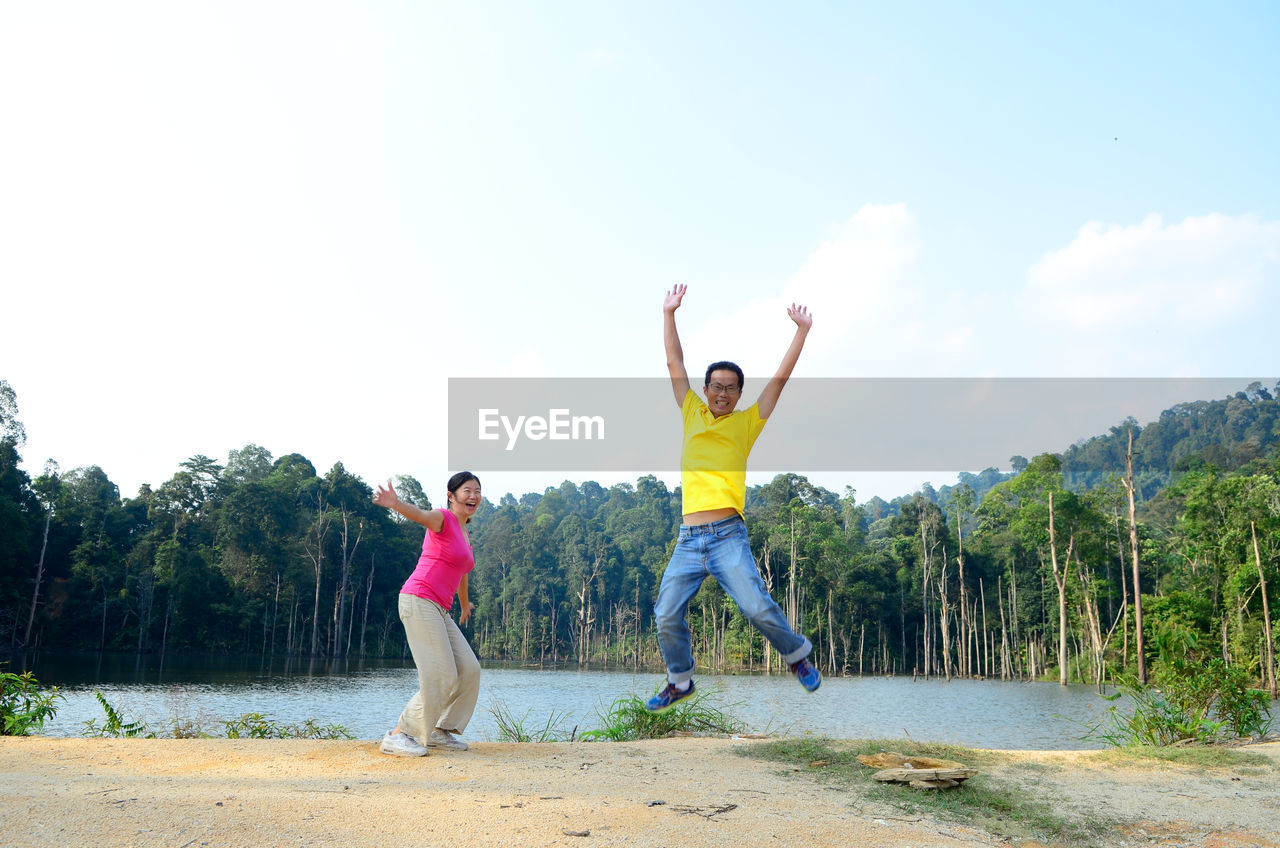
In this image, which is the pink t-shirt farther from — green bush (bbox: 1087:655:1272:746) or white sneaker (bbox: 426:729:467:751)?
green bush (bbox: 1087:655:1272:746)

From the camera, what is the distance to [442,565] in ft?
20.4

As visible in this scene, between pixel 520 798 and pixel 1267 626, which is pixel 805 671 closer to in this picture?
pixel 520 798

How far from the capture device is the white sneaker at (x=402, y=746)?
5805 mm

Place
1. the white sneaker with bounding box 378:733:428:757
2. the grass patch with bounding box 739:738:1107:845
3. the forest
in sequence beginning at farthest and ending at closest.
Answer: the forest → the white sneaker with bounding box 378:733:428:757 → the grass patch with bounding box 739:738:1107:845

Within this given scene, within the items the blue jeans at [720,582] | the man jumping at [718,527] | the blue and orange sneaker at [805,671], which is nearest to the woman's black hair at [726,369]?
the man jumping at [718,527]

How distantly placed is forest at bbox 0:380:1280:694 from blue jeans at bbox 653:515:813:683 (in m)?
30.0

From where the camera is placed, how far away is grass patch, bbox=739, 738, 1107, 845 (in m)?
4.43

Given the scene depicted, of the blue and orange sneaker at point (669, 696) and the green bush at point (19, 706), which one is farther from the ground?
the blue and orange sneaker at point (669, 696)

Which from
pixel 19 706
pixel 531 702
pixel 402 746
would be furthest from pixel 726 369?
pixel 531 702

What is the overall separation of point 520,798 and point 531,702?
74.0 feet

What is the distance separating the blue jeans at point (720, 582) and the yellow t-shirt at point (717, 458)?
0.15 meters

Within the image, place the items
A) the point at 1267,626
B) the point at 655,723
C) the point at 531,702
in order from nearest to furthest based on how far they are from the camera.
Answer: the point at 655,723
the point at 531,702
the point at 1267,626

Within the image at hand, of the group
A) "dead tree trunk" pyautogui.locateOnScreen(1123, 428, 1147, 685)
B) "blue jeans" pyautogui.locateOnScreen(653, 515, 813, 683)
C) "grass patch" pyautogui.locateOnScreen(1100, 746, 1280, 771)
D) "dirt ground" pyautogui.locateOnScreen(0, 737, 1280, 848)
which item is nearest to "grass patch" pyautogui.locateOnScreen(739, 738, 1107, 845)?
"dirt ground" pyautogui.locateOnScreen(0, 737, 1280, 848)

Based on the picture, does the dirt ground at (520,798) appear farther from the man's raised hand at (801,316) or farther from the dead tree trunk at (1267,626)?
the dead tree trunk at (1267,626)
